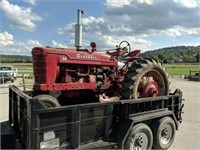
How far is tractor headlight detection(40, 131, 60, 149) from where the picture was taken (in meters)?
4.00

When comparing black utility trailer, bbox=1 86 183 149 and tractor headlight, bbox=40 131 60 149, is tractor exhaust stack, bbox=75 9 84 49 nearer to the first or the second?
black utility trailer, bbox=1 86 183 149

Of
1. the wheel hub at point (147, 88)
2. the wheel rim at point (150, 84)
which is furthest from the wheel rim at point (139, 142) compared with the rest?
the wheel hub at point (147, 88)

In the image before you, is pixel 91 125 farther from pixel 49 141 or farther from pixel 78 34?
pixel 78 34

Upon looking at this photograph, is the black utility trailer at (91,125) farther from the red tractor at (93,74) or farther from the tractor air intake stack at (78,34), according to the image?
the tractor air intake stack at (78,34)

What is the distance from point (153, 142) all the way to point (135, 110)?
0.87 m

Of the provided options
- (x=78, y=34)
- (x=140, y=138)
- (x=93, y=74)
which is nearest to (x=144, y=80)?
(x=93, y=74)

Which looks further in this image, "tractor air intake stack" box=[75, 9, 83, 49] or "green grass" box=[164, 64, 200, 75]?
"green grass" box=[164, 64, 200, 75]

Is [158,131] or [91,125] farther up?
[91,125]

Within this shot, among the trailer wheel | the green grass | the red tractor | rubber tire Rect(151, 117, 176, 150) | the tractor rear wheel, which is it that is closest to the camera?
the trailer wheel

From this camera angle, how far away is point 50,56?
5.98 metres

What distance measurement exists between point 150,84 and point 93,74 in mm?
1383

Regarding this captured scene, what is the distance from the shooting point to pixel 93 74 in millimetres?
6855

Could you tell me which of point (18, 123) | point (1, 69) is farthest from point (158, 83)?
point (1, 69)

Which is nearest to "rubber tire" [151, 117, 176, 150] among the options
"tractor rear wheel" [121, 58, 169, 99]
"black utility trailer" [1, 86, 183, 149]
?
"black utility trailer" [1, 86, 183, 149]
